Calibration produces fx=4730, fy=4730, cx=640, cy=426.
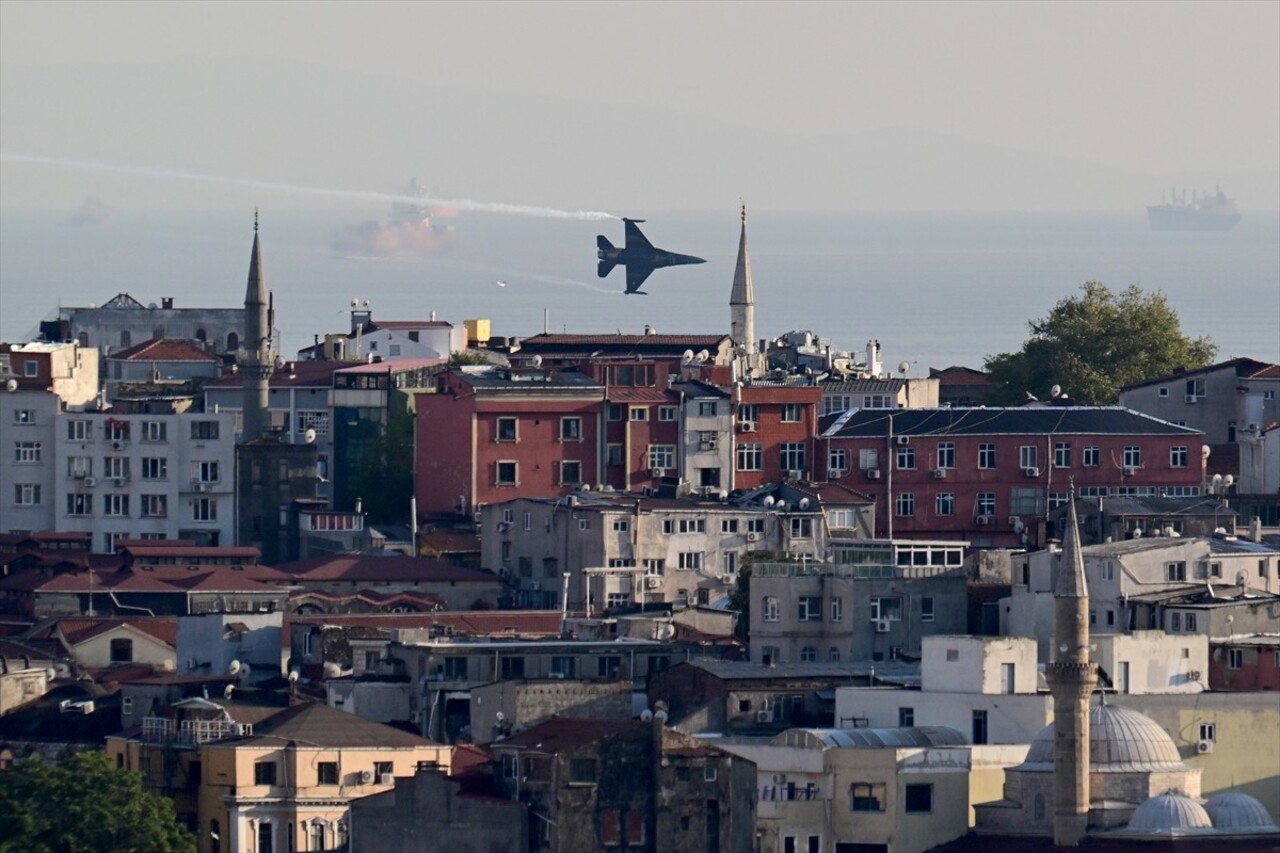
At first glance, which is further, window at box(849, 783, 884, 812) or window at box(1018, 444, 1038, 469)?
window at box(1018, 444, 1038, 469)

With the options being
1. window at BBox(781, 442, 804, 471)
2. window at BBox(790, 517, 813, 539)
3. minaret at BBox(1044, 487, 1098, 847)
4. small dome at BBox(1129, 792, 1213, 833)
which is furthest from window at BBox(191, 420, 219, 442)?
small dome at BBox(1129, 792, 1213, 833)

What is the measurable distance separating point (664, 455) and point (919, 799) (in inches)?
1330

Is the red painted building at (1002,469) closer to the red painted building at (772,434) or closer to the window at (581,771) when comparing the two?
the red painted building at (772,434)

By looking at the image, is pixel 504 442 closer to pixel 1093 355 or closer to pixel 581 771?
pixel 1093 355

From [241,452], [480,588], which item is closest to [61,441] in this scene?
[241,452]

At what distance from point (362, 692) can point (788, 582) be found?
8.11 m

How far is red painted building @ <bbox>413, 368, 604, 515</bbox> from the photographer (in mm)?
100750

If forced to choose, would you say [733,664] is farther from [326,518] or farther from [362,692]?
[326,518]

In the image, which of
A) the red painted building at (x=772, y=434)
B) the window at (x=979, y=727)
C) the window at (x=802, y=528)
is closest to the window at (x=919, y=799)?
the window at (x=979, y=727)

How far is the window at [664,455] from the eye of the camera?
102 metres

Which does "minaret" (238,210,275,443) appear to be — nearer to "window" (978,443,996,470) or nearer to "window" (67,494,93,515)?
"window" (67,494,93,515)

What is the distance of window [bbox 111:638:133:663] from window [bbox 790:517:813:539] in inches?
578

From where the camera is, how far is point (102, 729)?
75875mm

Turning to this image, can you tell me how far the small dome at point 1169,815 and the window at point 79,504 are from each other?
40.7 metres
